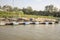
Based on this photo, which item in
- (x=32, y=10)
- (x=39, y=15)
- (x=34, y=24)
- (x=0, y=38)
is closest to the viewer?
(x=0, y=38)

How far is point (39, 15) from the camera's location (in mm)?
5477

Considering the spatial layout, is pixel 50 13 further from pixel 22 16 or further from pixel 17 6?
pixel 17 6

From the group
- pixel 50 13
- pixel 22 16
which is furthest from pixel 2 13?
pixel 50 13

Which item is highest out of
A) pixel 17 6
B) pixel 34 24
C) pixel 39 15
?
pixel 17 6

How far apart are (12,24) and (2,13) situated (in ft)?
4.42

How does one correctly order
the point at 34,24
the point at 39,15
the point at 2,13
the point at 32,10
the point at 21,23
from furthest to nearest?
1. the point at 34,24
2. the point at 21,23
3. the point at 39,15
4. the point at 32,10
5. the point at 2,13

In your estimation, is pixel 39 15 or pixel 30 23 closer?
pixel 39 15

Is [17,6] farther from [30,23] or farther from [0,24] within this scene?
[30,23]

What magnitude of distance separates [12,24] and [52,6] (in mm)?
1607

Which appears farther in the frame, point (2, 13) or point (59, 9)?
point (59, 9)

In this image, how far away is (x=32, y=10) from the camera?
509 centimetres

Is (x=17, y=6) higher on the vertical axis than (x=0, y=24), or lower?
higher


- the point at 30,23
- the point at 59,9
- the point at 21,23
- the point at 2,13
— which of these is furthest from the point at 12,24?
Result: the point at 59,9

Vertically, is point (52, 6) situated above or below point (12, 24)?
above
